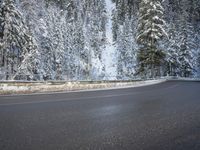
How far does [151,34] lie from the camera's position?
143 feet

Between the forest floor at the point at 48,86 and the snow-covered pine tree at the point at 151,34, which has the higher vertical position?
the snow-covered pine tree at the point at 151,34

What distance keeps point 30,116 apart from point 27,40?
117 ft

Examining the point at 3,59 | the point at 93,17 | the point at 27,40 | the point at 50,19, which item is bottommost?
the point at 3,59

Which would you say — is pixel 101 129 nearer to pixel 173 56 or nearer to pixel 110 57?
pixel 173 56

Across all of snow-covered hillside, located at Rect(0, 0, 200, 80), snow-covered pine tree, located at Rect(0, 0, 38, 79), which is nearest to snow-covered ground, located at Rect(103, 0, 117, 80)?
snow-covered hillside, located at Rect(0, 0, 200, 80)

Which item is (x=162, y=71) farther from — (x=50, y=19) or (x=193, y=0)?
(x=193, y=0)

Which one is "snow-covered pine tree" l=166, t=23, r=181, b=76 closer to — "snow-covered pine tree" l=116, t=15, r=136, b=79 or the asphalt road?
"snow-covered pine tree" l=116, t=15, r=136, b=79

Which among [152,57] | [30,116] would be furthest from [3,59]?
[30,116]

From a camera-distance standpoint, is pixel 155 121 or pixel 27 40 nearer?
pixel 155 121

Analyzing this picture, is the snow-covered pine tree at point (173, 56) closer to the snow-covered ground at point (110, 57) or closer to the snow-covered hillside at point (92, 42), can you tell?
the snow-covered hillside at point (92, 42)

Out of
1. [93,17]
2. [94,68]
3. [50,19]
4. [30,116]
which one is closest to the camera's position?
[30,116]

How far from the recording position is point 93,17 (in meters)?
101

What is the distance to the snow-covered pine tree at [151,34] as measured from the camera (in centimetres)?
4391

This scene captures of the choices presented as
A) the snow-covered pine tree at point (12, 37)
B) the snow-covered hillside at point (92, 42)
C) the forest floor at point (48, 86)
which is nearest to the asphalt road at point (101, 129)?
the forest floor at point (48, 86)
